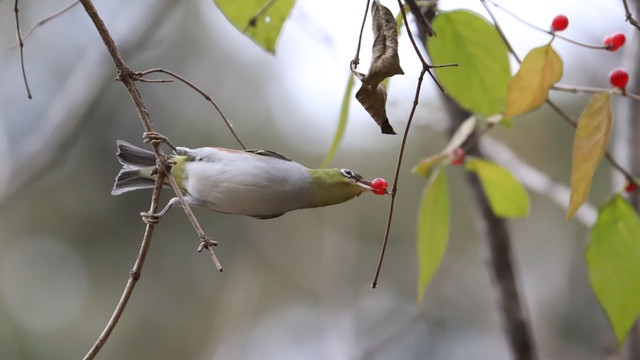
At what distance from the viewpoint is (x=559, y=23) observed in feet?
3.37

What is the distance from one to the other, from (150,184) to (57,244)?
13.3 feet

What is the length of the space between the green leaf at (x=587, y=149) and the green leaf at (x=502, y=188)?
445mm

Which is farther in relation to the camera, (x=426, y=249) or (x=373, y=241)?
(x=373, y=241)

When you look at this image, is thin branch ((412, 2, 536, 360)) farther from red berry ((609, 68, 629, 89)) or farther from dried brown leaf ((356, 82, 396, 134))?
dried brown leaf ((356, 82, 396, 134))

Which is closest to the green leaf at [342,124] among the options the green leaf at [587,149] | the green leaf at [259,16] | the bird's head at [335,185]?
the bird's head at [335,185]

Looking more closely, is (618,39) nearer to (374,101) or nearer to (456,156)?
(456,156)

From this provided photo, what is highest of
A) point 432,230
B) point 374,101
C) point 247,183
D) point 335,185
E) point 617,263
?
point 374,101

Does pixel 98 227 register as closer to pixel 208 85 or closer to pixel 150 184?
pixel 208 85

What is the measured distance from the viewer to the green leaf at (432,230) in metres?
1.16

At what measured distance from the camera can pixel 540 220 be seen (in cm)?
577

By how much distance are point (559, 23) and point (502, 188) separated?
20.2 inches

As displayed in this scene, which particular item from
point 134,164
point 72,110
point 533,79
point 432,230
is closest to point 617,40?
point 533,79

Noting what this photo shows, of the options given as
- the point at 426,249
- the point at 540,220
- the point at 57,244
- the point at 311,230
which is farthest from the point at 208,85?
the point at 426,249

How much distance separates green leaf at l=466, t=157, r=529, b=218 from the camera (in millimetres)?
→ 1373
